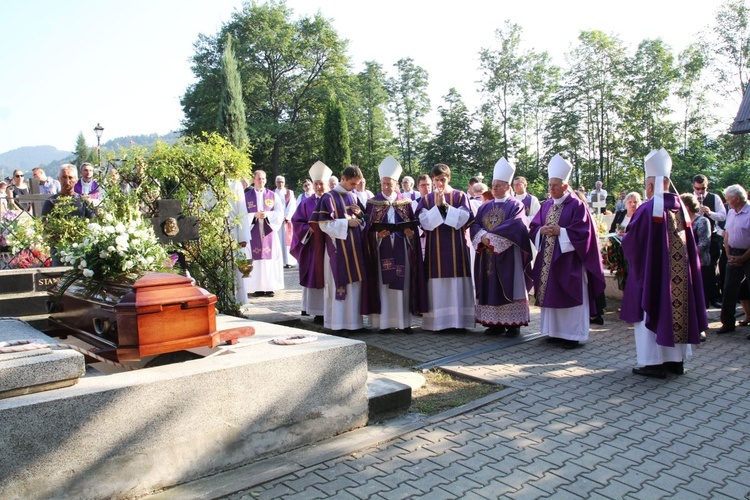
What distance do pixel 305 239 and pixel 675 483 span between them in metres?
6.01

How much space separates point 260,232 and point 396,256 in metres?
4.44

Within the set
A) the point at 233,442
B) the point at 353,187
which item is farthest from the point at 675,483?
the point at 353,187

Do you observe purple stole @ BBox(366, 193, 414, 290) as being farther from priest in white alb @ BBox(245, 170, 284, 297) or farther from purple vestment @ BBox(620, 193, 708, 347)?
priest in white alb @ BBox(245, 170, 284, 297)

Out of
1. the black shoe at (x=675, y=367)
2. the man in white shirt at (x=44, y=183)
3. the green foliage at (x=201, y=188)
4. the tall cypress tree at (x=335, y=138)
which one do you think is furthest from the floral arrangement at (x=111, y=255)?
the tall cypress tree at (x=335, y=138)

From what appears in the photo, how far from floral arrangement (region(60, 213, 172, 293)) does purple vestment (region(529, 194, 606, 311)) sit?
4.49 m

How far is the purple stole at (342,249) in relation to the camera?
25.6ft

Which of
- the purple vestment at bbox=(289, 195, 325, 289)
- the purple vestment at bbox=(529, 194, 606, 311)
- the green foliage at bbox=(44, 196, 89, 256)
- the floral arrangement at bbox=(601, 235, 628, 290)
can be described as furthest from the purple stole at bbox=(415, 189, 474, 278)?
the green foliage at bbox=(44, 196, 89, 256)

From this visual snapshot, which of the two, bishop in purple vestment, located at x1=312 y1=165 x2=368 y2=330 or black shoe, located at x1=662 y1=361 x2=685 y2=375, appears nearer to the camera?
black shoe, located at x1=662 y1=361 x2=685 y2=375

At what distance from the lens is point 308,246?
8.65 metres

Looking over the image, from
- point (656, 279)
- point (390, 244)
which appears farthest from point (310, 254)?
point (656, 279)

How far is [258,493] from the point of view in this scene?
133 inches

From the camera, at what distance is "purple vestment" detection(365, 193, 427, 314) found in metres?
7.90

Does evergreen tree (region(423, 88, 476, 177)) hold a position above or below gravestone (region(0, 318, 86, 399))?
above

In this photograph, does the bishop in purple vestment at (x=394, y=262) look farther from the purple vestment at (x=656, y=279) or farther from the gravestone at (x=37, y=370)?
the gravestone at (x=37, y=370)
